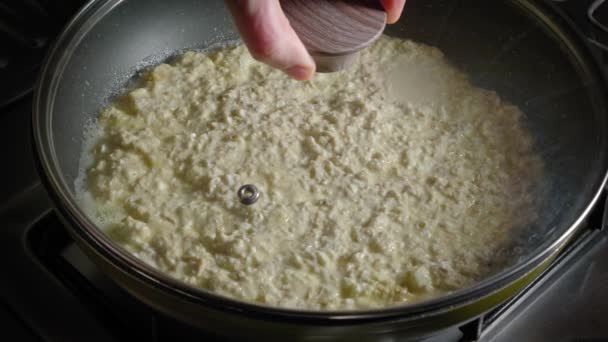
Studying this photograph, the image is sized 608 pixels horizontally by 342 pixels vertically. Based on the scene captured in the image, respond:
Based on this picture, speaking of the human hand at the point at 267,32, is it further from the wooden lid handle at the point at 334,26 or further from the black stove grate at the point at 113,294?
the black stove grate at the point at 113,294

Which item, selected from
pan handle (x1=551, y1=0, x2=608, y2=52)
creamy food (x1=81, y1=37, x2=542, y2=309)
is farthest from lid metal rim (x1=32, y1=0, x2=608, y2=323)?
pan handle (x1=551, y1=0, x2=608, y2=52)

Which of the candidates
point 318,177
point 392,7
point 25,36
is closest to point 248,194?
point 318,177

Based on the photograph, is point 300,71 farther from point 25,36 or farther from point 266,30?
point 25,36

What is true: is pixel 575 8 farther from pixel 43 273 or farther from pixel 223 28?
pixel 43 273

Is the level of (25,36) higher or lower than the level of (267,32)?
lower

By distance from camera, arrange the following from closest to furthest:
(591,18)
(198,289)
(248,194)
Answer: (198,289) < (248,194) < (591,18)

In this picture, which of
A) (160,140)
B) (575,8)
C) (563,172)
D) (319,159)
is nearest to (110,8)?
(160,140)
